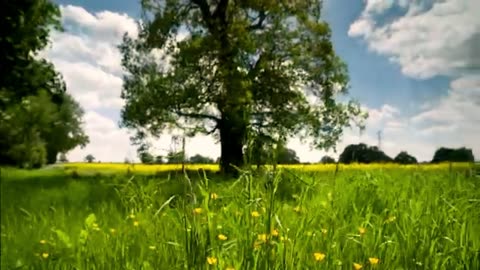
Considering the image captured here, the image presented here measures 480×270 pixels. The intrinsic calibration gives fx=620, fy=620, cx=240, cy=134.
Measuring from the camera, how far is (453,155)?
8.83 ft

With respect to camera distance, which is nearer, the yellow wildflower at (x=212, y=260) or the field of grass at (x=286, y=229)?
the yellow wildflower at (x=212, y=260)

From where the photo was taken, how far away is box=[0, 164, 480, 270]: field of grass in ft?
6.30

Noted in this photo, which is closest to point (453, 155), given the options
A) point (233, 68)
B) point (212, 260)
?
point (212, 260)

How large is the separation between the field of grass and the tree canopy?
7.19 m

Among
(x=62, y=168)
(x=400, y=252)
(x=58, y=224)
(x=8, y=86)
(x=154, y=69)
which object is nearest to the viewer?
(x=400, y=252)

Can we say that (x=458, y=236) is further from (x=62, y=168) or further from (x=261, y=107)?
(x=62, y=168)

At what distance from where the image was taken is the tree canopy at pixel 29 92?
10335mm

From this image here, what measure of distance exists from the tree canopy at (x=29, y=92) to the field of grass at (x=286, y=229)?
7187 millimetres

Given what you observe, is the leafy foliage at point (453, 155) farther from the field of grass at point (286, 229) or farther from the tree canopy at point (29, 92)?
the tree canopy at point (29, 92)

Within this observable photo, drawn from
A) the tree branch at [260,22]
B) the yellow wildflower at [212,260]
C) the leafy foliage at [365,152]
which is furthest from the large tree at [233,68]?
the yellow wildflower at [212,260]

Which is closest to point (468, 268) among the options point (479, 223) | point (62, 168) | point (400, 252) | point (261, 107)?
point (400, 252)

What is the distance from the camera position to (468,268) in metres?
1.88

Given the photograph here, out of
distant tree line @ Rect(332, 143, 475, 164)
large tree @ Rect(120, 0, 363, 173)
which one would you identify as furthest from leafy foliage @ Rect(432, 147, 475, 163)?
large tree @ Rect(120, 0, 363, 173)

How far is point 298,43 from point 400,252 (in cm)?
692
